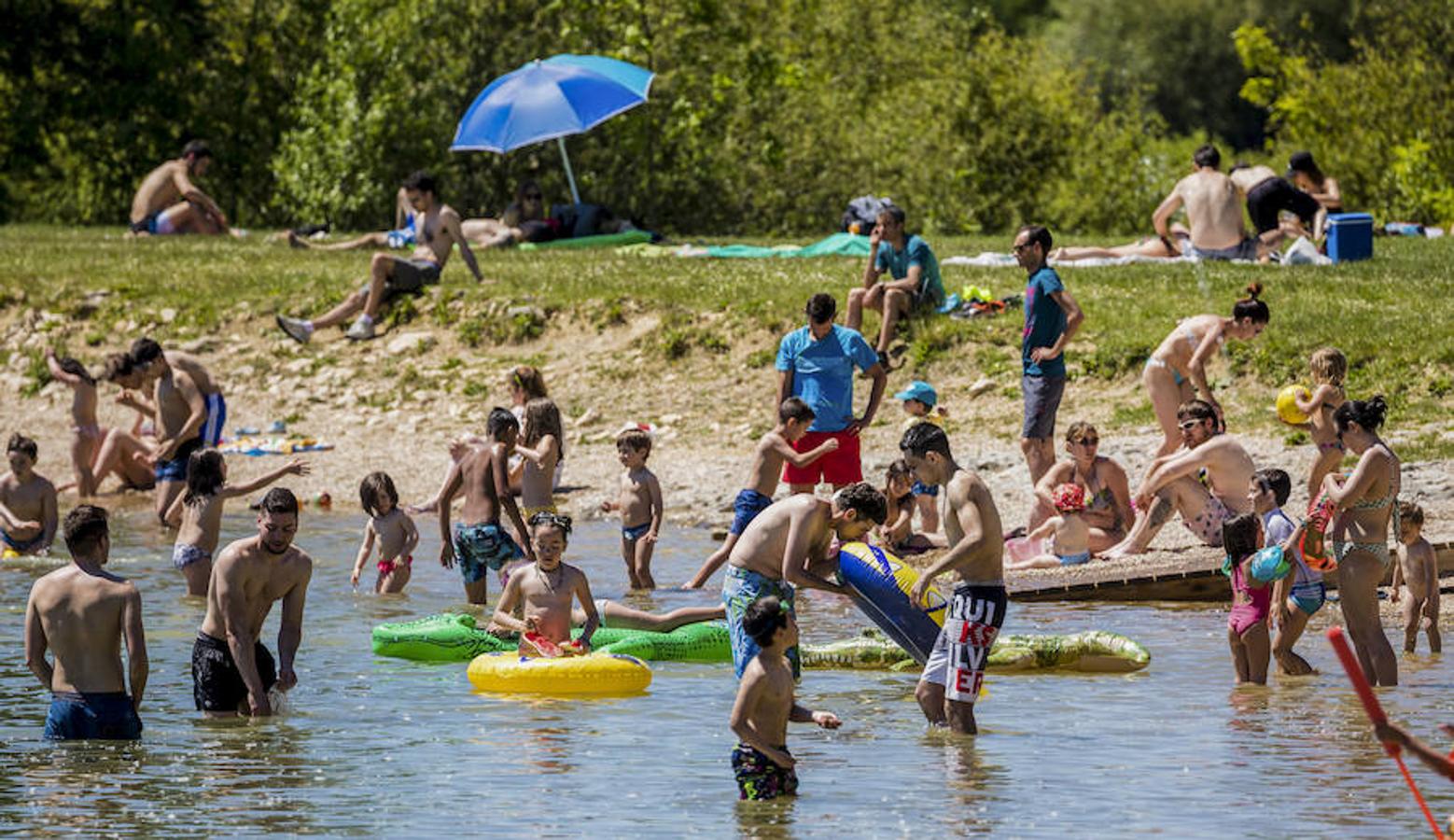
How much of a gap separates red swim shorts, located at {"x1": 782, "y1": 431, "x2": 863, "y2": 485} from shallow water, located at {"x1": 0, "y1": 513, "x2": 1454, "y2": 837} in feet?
7.13

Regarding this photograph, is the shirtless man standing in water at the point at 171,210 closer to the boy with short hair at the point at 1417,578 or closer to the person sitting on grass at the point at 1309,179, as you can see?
the person sitting on grass at the point at 1309,179

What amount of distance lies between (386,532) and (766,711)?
21.1ft

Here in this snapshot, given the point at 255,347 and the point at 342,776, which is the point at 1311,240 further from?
the point at 342,776

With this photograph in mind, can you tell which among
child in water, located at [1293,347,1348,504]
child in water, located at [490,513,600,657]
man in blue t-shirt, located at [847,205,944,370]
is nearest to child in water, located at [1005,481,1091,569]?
child in water, located at [1293,347,1348,504]

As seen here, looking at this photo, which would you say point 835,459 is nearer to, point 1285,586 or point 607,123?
point 1285,586

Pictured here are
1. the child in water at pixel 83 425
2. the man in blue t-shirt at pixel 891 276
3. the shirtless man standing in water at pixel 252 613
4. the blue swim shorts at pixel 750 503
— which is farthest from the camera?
the child in water at pixel 83 425

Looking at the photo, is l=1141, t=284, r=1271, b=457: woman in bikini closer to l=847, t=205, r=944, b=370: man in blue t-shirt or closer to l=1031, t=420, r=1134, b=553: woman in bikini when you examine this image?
l=1031, t=420, r=1134, b=553: woman in bikini

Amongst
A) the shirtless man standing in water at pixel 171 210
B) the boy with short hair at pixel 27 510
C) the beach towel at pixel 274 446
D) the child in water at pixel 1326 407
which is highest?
the shirtless man standing in water at pixel 171 210

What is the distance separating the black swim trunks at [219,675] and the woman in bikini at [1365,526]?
517 cm

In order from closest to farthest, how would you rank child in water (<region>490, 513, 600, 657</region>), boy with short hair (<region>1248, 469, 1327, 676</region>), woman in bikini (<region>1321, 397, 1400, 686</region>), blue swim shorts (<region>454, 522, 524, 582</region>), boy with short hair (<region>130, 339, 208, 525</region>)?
1. woman in bikini (<region>1321, 397, 1400, 686</region>)
2. boy with short hair (<region>1248, 469, 1327, 676</region>)
3. child in water (<region>490, 513, 600, 657</region>)
4. blue swim shorts (<region>454, 522, 524, 582</region>)
5. boy with short hair (<region>130, 339, 208, 525</region>)

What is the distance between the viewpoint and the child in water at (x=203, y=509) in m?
14.3

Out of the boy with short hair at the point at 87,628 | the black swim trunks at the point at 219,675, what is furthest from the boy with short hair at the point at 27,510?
the boy with short hair at the point at 87,628

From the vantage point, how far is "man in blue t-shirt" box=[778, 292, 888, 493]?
16.0 metres

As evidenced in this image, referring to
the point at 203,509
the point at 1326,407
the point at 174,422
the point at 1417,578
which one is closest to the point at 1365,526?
the point at 1417,578
